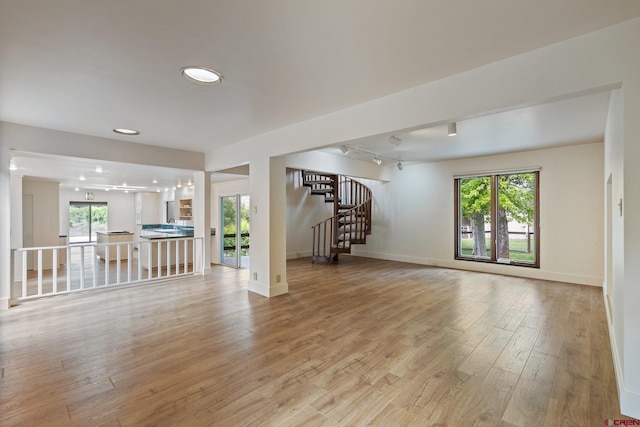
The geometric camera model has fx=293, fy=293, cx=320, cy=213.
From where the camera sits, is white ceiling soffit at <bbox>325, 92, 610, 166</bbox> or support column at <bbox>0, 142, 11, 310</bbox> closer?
white ceiling soffit at <bbox>325, 92, 610, 166</bbox>

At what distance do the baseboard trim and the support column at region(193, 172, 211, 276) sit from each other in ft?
15.2

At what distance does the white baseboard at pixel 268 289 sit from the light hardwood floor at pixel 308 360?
0.20 meters

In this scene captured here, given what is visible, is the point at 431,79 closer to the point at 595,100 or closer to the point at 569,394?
the point at 595,100

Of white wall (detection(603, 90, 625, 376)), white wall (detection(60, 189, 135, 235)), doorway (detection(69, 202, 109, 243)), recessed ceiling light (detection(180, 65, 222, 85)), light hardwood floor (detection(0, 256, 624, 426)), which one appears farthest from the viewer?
doorway (detection(69, 202, 109, 243))

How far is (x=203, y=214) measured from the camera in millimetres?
6031

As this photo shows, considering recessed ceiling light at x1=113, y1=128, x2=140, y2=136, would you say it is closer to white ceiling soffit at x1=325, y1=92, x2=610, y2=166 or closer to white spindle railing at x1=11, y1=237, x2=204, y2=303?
white spindle railing at x1=11, y1=237, x2=204, y2=303

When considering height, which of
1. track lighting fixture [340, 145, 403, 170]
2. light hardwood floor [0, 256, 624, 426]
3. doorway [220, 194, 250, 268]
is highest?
track lighting fixture [340, 145, 403, 170]

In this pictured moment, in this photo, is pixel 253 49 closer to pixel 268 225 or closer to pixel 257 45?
pixel 257 45

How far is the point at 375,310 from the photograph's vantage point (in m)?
3.89

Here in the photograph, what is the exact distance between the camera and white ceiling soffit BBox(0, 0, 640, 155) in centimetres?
169

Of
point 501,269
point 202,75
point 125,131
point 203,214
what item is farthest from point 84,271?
point 501,269

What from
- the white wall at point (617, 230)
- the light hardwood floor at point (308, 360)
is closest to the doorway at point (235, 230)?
the light hardwood floor at point (308, 360)

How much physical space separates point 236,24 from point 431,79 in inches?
66.1

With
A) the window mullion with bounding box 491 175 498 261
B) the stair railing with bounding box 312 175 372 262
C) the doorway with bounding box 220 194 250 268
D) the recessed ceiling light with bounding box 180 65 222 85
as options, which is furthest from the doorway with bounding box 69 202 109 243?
the window mullion with bounding box 491 175 498 261
